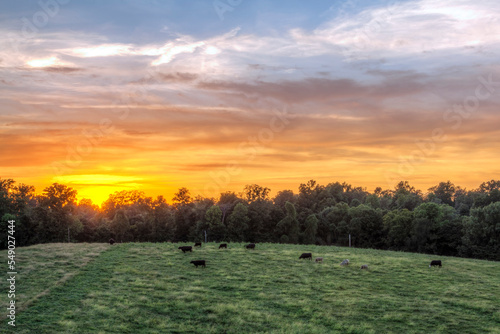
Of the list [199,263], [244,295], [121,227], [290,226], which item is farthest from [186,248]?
[290,226]

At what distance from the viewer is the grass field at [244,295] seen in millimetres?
21312

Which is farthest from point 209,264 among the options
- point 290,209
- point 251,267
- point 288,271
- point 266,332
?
point 290,209

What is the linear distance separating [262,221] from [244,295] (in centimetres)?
6880

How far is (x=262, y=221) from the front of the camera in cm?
9550

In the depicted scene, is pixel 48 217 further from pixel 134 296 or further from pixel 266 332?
pixel 266 332

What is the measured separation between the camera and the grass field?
21.3m

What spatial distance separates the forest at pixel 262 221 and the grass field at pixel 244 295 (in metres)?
34.0

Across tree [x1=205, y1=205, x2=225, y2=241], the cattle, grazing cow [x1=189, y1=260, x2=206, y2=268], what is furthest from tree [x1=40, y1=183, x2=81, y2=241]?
grazing cow [x1=189, y1=260, x2=206, y2=268]

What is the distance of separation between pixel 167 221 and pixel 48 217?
2827 centimetres

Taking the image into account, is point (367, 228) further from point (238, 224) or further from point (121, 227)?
point (121, 227)

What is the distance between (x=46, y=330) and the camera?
19.0m

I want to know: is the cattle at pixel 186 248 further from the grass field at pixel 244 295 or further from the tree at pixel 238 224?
the tree at pixel 238 224

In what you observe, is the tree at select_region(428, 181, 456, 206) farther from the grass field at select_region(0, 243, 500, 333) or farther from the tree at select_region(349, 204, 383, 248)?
the grass field at select_region(0, 243, 500, 333)

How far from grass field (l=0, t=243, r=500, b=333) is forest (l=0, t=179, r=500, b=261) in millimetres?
33971
